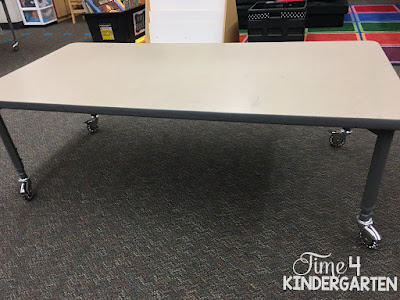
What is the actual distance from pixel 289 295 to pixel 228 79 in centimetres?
71

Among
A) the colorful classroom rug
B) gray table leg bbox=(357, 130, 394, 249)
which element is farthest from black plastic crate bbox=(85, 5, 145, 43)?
gray table leg bbox=(357, 130, 394, 249)

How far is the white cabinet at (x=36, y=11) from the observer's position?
14.0 feet

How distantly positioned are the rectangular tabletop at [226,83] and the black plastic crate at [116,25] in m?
1.76

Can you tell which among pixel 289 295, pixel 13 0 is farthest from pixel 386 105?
pixel 13 0

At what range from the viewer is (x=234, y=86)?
1.00 metres

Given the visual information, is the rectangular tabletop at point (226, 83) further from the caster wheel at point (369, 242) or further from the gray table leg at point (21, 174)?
the caster wheel at point (369, 242)

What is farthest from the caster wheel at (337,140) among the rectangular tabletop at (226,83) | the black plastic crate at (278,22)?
the black plastic crate at (278,22)

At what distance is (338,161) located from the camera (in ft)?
5.00

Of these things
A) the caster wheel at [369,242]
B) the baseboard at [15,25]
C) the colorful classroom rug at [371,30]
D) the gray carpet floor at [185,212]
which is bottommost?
the gray carpet floor at [185,212]

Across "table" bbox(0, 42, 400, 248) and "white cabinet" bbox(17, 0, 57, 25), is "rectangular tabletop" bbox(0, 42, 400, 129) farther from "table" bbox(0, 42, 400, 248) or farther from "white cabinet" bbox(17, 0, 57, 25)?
→ "white cabinet" bbox(17, 0, 57, 25)

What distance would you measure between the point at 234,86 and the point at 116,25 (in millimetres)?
2404

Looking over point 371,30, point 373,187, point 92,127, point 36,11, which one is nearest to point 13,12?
point 36,11

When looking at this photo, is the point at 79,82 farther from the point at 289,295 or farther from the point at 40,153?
the point at 289,295

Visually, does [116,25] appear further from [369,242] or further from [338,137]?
[369,242]
